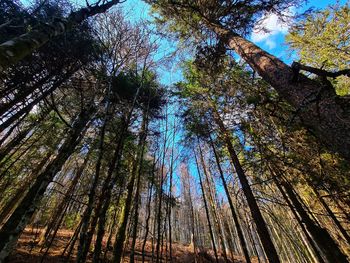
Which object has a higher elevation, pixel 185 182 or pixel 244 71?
pixel 185 182

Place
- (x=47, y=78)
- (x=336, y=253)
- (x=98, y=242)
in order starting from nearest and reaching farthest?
(x=98, y=242)
(x=336, y=253)
(x=47, y=78)

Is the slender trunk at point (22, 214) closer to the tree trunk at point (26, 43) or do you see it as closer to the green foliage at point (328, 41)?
the tree trunk at point (26, 43)

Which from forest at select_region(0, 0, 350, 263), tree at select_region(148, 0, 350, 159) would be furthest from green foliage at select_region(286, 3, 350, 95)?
tree at select_region(148, 0, 350, 159)

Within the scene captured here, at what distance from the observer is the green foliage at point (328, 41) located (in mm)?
7418

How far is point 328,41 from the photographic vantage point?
24.9 ft

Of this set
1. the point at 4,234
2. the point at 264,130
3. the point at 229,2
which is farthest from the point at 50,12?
the point at 264,130

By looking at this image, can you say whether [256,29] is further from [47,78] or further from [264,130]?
[47,78]

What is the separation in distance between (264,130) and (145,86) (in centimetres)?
574

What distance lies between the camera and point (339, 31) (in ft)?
24.5

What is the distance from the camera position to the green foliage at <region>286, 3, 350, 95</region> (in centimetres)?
742

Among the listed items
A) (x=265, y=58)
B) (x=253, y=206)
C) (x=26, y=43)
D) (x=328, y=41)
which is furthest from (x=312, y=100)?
(x=328, y=41)

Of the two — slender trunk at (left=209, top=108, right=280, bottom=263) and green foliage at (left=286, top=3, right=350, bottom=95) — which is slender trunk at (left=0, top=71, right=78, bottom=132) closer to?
slender trunk at (left=209, top=108, right=280, bottom=263)

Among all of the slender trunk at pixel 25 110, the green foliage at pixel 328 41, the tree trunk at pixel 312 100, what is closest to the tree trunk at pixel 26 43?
the slender trunk at pixel 25 110

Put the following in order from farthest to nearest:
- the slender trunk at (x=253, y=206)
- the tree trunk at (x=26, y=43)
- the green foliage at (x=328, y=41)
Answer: the green foliage at (x=328, y=41) → the slender trunk at (x=253, y=206) → the tree trunk at (x=26, y=43)
